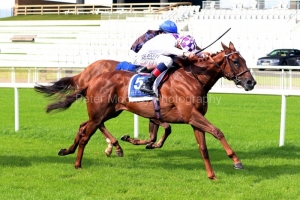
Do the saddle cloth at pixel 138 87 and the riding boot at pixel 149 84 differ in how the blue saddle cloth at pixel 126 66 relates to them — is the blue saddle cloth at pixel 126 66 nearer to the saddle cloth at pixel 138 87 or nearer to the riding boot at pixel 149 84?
Result: the saddle cloth at pixel 138 87

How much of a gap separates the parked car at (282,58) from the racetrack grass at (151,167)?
613 inches

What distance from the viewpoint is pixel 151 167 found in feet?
21.7

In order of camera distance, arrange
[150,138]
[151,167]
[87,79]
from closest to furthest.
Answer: [151,167]
[150,138]
[87,79]

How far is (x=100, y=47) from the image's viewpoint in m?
31.9

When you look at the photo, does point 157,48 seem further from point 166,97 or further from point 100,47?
point 100,47

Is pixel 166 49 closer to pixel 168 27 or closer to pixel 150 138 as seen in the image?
pixel 168 27

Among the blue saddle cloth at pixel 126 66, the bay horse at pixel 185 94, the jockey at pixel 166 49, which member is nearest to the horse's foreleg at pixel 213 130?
the bay horse at pixel 185 94

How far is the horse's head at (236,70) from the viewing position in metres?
5.90

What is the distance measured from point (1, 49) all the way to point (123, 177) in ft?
102

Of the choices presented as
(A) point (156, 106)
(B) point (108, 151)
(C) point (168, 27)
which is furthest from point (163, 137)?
(C) point (168, 27)

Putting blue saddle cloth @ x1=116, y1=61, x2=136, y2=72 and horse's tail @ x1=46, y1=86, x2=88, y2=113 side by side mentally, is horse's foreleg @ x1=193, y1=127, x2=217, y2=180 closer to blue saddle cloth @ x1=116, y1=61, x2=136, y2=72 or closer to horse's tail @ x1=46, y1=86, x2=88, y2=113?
blue saddle cloth @ x1=116, y1=61, x2=136, y2=72

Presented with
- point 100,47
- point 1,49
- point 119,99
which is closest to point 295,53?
point 100,47

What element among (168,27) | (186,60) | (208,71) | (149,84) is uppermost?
(168,27)

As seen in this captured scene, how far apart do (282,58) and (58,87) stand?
20490 mm
